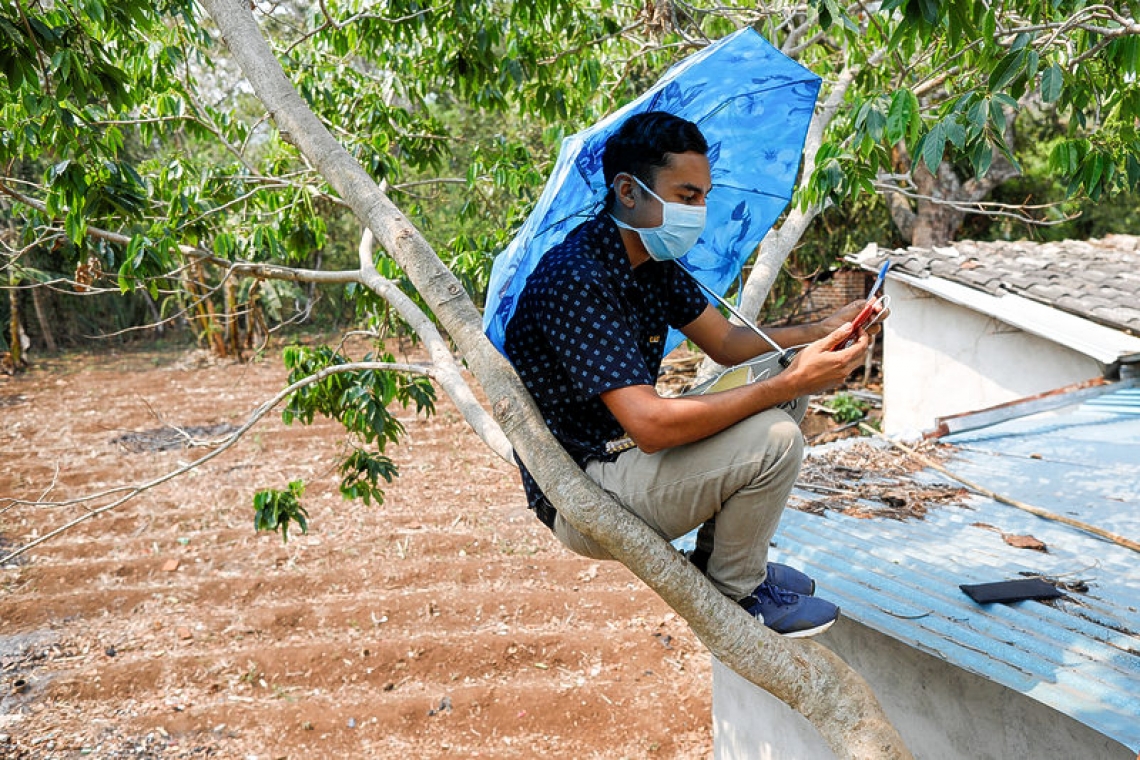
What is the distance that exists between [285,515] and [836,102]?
3.41 meters

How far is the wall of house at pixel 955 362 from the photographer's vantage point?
757 cm

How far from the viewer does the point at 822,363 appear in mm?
1640

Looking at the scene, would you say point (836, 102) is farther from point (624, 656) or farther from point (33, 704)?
point (33, 704)

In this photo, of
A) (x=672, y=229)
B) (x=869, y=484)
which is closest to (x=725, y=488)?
(x=672, y=229)

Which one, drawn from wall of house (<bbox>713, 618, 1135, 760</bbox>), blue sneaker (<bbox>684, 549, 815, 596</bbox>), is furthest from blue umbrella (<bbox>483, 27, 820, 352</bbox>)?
wall of house (<bbox>713, 618, 1135, 760</bbox>)

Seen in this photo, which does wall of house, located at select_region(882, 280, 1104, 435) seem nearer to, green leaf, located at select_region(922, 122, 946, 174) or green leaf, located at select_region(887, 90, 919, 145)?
green leaf, located at select_region(887, 90, 919, 145)

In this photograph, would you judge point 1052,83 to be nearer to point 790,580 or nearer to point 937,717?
point 790,580

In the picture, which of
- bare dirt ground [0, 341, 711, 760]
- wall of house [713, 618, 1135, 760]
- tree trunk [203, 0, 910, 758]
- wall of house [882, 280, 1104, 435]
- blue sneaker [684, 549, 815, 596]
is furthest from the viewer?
wall of house [882, 280, 1104, 435]

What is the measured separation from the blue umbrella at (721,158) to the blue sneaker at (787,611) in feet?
2.48

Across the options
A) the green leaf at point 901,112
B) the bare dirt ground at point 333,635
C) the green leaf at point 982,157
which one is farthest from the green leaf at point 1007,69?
the bare dirt ground at point 333,635

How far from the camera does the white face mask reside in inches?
77.4

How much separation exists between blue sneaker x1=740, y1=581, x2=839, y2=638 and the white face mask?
78cm

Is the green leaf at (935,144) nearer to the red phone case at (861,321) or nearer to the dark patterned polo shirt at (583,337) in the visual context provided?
the red phone case at (861,321)

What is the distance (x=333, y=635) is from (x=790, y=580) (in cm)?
640
